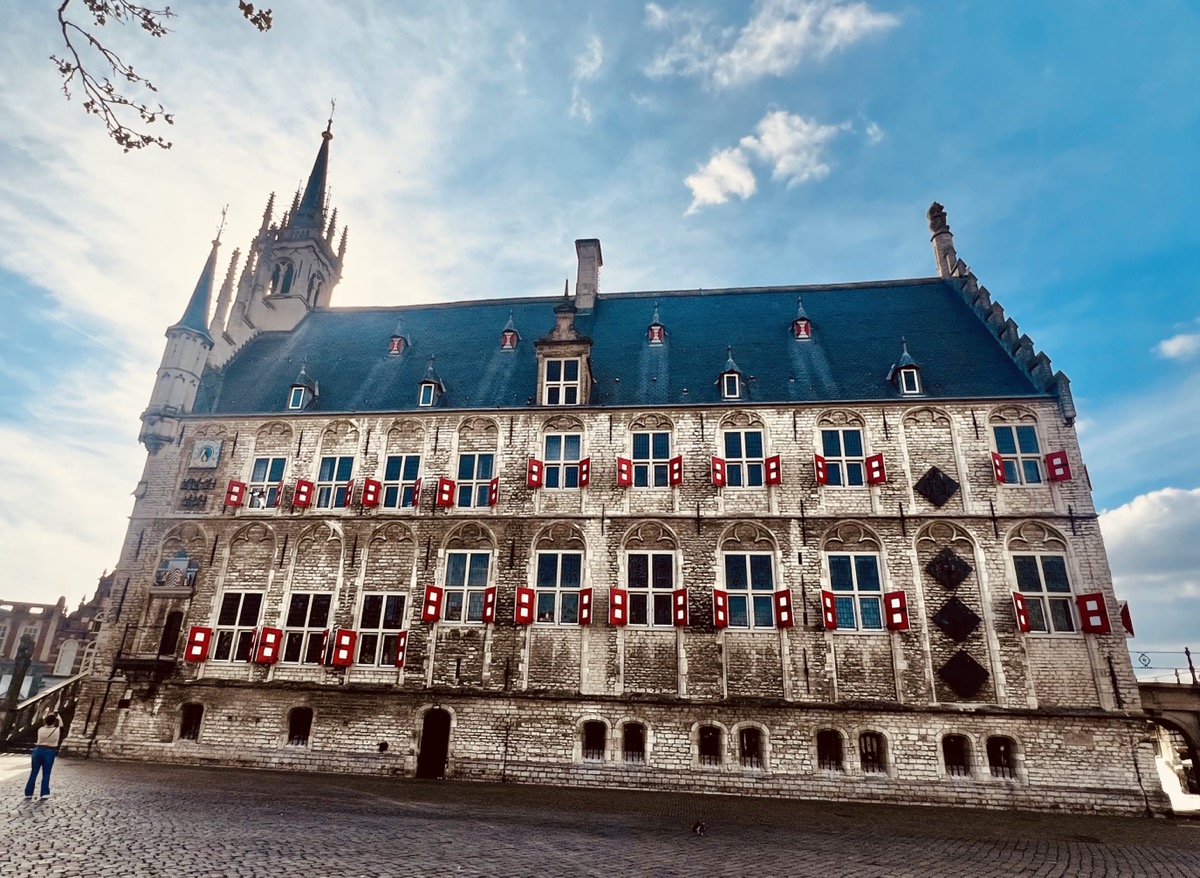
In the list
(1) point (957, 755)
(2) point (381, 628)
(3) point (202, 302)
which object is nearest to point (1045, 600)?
(1) point (957, 755)

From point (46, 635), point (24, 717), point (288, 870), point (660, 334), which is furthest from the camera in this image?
point (46, 635)

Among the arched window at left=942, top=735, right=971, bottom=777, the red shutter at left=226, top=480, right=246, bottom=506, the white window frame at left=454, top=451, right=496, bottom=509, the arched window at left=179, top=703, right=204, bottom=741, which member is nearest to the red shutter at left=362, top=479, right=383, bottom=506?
the white window frame at left=454, top=451, right=496, bottom=509

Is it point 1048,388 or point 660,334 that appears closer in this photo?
point 1048,388

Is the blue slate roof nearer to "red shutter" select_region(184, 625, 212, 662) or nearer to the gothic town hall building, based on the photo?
the gothic town hall building

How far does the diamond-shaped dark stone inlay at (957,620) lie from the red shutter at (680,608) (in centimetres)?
650

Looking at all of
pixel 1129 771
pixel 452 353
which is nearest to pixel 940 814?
pixel 1129 771

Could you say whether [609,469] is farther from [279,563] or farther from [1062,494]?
[1062,494]

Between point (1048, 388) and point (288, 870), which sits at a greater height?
point (1048, 388)

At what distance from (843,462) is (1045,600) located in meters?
6.05

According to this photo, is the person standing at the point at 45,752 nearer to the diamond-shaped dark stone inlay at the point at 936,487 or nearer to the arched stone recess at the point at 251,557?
the arched stone recess at the point at 251,557

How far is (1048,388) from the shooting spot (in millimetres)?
17453

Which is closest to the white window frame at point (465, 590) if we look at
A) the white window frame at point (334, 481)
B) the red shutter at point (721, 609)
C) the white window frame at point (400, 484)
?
the white window frame at point (400, 484)

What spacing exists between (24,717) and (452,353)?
55.2 ft

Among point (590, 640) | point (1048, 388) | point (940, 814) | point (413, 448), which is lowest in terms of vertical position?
point (940, 814)
